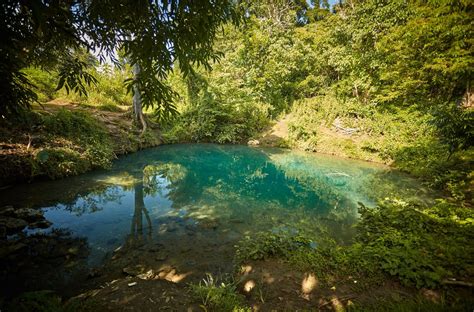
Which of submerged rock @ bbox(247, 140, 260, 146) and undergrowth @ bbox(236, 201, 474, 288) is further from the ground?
submerged rock @ bbox(247, 140, 260, 146)

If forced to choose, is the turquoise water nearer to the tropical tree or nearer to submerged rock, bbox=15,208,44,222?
submerged rock, bbox=15,208,44,222

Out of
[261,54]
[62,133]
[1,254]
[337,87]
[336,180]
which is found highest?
[261,54]

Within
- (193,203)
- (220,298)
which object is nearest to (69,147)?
(193,203)

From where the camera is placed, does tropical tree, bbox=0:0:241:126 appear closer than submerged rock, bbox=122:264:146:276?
Yes

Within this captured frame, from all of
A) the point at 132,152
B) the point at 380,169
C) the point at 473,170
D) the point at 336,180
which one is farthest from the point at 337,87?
the point at 132,152

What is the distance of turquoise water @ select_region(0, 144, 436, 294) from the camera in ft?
14.6

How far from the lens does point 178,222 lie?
5.54m

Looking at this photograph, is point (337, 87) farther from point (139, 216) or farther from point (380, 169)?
point (139, 216)

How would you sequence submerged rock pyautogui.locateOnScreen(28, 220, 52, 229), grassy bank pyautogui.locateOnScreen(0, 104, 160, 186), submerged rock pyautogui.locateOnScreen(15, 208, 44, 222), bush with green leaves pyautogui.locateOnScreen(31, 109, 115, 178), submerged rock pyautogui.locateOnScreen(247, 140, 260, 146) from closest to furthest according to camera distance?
submerged rock pyautogui.locateOnScreen(28, 220, 52, 229), submerged rock pyautogui.locateOnScreen(15, 208, 44, 222), grassy bank pyautogui.locateOnScreen(0, 104, 160, 186), bush with green leaves pyautogui.locateOnScreen(31, 109, 115, 178), submerged rock pyautogui.locateOnScreen(247, 140, 260, 146)

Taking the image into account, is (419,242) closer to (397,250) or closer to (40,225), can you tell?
(397,250)

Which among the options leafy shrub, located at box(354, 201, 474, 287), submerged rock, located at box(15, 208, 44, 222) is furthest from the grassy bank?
leafy shrub, located at box(354, 201, 474, 287)

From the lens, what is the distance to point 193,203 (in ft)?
22.4

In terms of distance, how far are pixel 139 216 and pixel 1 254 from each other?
2.47 meters

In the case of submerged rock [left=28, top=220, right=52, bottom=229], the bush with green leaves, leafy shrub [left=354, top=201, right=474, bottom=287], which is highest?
the bush with green leaves
